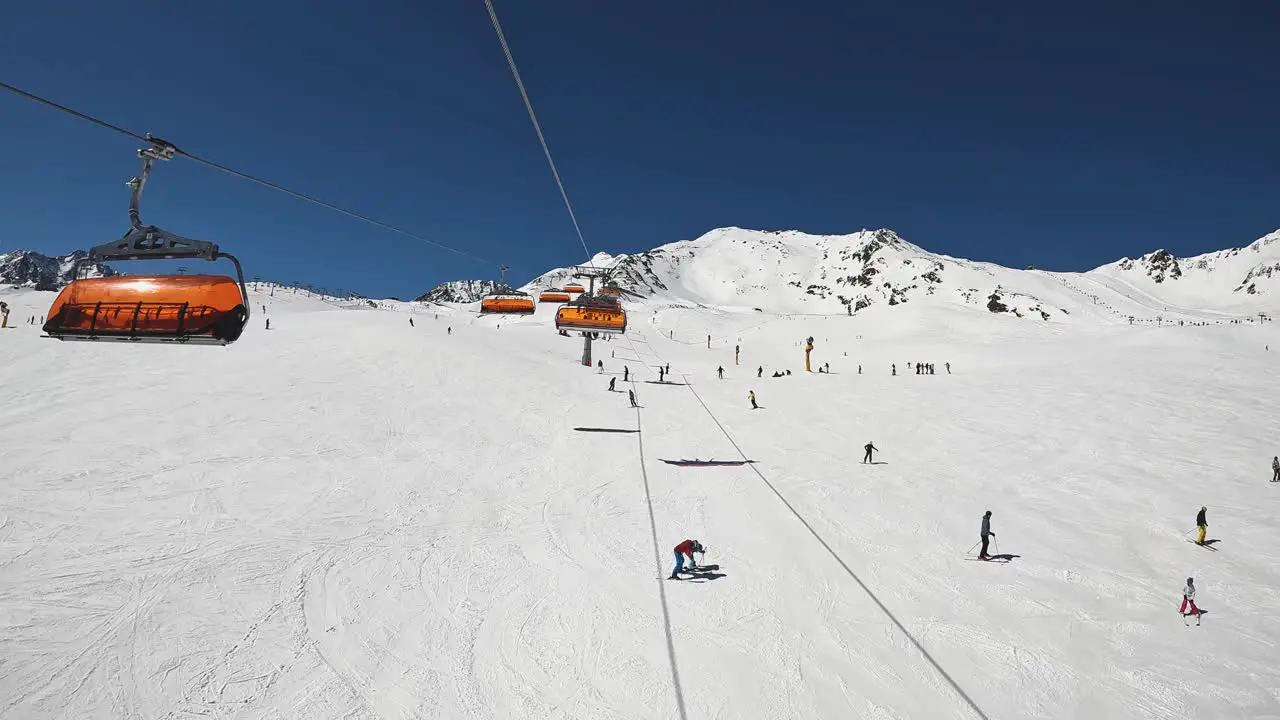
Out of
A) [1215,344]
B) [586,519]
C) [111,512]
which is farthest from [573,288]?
[1215,344]

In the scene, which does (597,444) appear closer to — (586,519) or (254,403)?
(586,519)

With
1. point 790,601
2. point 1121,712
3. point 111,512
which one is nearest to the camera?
point 1121,712

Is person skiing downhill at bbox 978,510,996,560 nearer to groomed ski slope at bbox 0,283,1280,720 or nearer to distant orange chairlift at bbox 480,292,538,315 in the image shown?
groomed ski slope at bbox 0,283,1280,720

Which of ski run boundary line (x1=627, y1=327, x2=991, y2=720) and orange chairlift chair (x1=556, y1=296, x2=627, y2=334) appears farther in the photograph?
orange chairlift chair (x1=556, y1=296, x2=627, y2=334)

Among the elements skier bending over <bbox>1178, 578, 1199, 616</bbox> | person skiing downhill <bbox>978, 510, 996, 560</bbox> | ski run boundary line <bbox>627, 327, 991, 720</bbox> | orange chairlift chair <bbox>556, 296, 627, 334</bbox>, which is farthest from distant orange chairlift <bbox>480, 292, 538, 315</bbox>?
skier bending over <bbox>1178, 578, 1199, 616</bbox>

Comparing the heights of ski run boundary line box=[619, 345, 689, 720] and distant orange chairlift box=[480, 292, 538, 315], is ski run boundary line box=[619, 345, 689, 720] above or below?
below

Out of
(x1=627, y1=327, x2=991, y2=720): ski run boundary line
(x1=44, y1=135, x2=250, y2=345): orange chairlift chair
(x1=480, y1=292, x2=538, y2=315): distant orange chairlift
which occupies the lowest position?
(x1=627, y1=327, x2=991, y2=720): ski run boundary line

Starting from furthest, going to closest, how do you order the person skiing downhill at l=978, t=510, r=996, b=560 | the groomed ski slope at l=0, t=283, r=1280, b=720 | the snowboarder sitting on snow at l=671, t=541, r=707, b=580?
the person skiing downhill at l=978, t=510, r=996, b=560 < the snowboarder sitting on snow at l=671, t=541, r=707, b=580 < the groomed ski slope at l=0, t=283, r=1280, b=720

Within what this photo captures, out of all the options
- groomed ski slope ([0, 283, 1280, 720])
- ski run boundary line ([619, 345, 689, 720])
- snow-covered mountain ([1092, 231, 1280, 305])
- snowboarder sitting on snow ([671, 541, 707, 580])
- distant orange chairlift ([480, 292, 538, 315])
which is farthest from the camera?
snow-covered mountain ([1092, 231, 1280, 305])

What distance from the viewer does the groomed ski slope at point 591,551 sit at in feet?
27.0

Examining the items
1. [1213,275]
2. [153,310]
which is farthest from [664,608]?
[1213,275]

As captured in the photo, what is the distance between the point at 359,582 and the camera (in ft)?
35.3

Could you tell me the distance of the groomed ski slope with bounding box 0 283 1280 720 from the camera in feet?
27.0

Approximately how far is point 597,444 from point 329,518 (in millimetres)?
9720
